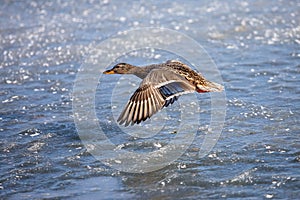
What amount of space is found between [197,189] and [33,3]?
9.18 metres

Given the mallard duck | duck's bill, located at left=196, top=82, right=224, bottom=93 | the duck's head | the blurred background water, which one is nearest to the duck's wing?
the mallard duck

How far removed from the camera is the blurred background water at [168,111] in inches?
214

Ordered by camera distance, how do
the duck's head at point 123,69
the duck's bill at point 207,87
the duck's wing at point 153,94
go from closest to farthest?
the duck's wing at point 153,94 < the duck's bill at point 207,87 < the duck's head at point 123,69

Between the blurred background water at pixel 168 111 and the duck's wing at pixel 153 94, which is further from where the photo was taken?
the duck's wing at pixel 153 94

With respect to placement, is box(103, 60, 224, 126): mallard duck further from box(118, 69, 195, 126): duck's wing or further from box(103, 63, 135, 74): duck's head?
box(103, 63, 135, 74): duck's head

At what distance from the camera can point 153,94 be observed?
602cm

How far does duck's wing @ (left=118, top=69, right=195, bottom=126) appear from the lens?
225 inches

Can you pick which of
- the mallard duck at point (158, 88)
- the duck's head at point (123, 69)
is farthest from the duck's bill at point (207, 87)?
the duck's head at point (123, 69)

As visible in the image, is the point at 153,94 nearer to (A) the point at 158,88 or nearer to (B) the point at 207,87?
(A) the point at 158,88

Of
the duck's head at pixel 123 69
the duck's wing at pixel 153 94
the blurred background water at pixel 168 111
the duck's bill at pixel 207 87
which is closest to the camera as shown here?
the blurred background water at pixel 168 111

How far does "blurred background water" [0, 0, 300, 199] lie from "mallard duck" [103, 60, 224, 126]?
1.75 ft

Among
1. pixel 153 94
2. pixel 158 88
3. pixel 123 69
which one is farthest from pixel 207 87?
pixel 123 69

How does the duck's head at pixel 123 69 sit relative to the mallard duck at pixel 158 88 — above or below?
above

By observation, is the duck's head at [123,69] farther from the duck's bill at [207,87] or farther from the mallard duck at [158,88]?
the duck's bill at [207,87]
